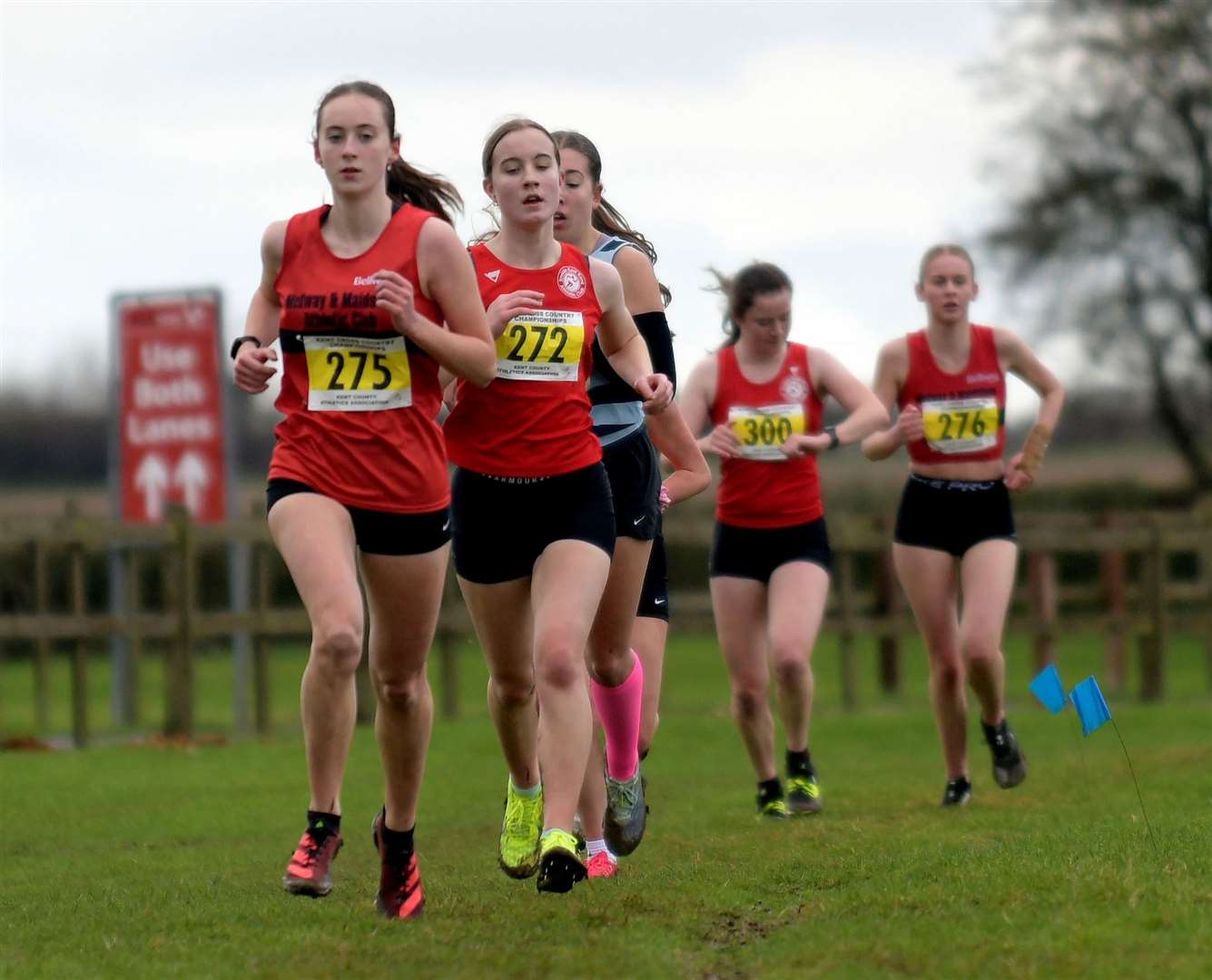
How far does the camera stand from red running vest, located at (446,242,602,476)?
6.31 m

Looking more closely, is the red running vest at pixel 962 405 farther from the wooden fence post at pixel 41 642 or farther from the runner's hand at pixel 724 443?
the wooden fence post at pixel 41 642

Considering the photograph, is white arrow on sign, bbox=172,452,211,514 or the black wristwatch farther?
white arrow on sign, bbox=172,452,211,514

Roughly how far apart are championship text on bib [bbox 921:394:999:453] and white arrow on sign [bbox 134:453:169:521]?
9534 mm

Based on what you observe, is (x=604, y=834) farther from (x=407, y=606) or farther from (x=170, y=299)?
(x=170, y=299)

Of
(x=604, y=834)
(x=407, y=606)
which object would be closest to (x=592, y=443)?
(x=407, y=606)

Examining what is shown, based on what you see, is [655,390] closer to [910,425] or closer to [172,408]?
[910,425]

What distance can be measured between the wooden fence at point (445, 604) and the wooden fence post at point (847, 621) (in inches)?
0.7

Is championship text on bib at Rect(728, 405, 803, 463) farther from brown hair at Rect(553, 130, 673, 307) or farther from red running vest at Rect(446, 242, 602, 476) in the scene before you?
red running vest at Rect(446, 242, 602, 476)

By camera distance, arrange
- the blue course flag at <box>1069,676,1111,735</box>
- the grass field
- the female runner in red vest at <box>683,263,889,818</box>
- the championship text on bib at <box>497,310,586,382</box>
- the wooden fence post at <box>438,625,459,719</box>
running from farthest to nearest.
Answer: the wooden fence post at <box>438,625,459,719</box>, the female runner in red vest at <box>683,263,889,818</box>, the blue course flag at <box>1069,676,1111,735</box>, the championship text on bib at <box>497,310,586,382</box>, the grass field

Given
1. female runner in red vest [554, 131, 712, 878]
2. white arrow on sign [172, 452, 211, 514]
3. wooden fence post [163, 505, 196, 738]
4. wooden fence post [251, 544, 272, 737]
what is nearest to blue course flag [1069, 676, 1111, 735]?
female runner in red vest [554, 131, 712, 878]

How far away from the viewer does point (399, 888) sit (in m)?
6.01

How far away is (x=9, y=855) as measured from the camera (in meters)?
8.35

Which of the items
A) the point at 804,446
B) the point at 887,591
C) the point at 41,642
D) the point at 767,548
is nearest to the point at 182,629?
the point at 41,642

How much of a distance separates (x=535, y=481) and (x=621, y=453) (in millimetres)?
1047
